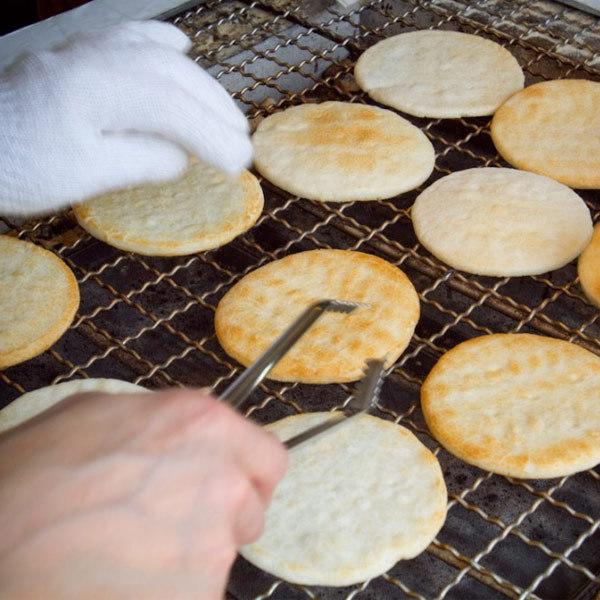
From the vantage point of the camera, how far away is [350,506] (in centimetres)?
172

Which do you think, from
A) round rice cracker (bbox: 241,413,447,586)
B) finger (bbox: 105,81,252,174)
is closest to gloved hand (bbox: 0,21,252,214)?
finger (bbox: 105,81,252,174)

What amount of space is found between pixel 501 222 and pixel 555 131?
18.0 inches

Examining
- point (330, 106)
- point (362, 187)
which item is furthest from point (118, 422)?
point (330, 106)

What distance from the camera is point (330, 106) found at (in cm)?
272

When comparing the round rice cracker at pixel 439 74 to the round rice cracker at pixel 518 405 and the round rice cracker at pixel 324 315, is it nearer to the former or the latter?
the round rice cracker at pixel 324 315

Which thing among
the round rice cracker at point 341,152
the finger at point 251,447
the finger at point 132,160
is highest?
the finger at point 251,447

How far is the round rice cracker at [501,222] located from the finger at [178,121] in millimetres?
661

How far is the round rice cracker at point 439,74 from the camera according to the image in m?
2.69

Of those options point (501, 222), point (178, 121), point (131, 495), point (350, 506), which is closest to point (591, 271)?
point (501, 222)

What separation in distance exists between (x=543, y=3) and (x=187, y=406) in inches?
97.6

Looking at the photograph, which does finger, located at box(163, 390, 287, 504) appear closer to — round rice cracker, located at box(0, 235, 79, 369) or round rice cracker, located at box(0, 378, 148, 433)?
round rice cracker, located at box(0, 378, 148, 433)

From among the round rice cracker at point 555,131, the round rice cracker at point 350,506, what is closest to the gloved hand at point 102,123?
the round rice cracker at point 350,506

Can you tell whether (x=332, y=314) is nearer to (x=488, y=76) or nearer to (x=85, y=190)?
(x=85, y=190)

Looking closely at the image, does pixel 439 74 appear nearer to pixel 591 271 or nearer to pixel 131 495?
pixel 591 271
